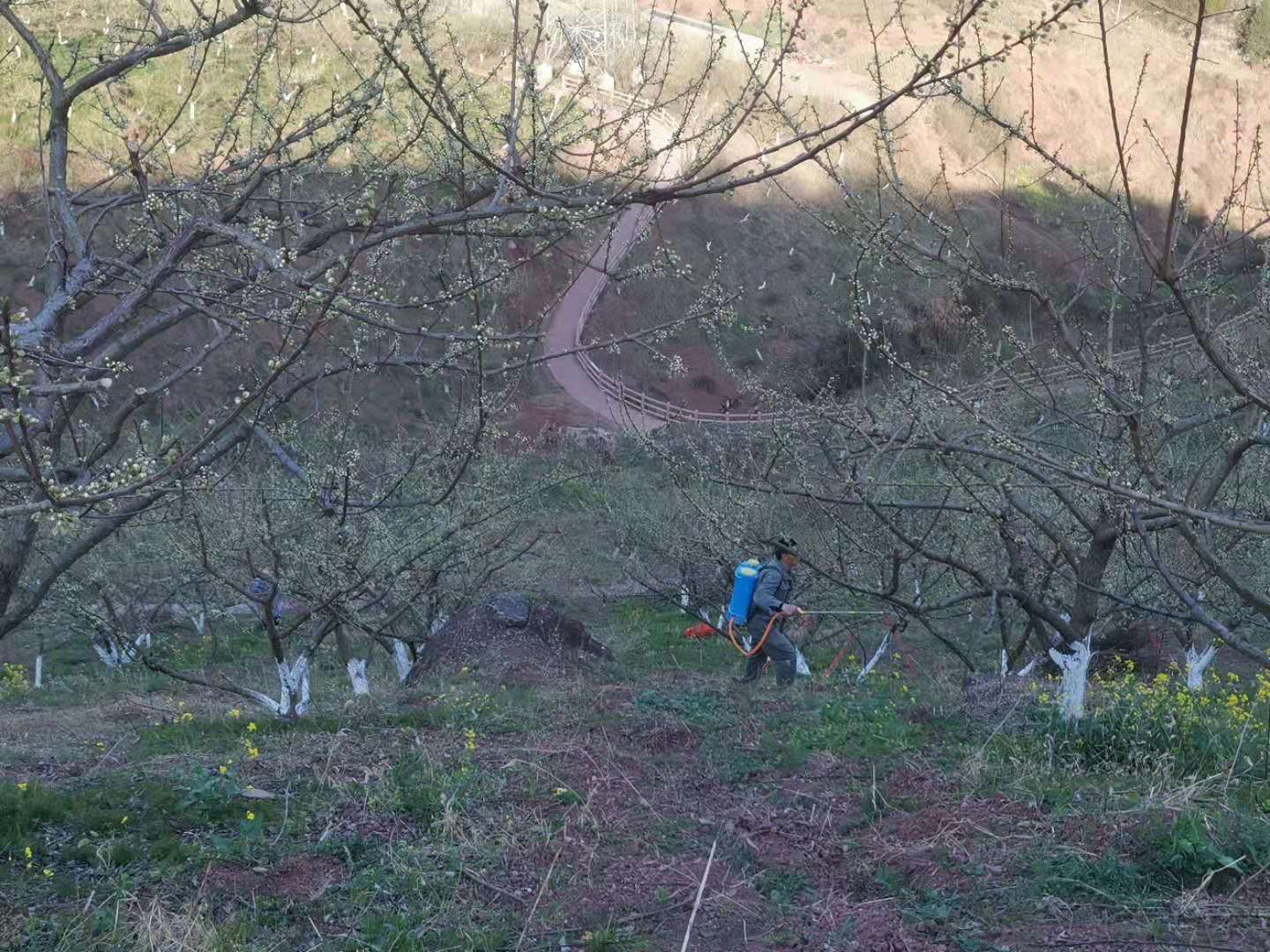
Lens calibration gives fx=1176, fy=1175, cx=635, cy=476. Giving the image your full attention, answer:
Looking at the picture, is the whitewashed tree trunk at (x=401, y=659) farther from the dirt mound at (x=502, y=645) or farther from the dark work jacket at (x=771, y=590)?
the dark work jacket at (x=771, y=590)

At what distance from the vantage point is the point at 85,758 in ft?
20.8

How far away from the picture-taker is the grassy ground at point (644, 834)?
411cm

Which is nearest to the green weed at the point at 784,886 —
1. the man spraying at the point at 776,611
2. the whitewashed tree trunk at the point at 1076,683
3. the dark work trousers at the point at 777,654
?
the whitewashed tree trunk at the point at 1076,683

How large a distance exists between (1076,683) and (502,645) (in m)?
7.92

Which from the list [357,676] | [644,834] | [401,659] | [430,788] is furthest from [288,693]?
[401,659]

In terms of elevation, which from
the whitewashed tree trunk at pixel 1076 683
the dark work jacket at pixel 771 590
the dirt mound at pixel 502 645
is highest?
the whitewashed tree trunk at pixel 1076 683

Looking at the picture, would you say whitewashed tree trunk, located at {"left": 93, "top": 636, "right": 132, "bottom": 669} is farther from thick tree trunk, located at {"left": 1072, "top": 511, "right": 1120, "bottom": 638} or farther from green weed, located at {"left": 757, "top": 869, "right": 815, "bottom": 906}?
green weed, located at {"left": 757, "top": 869, "right": 815, "bottom": 906}

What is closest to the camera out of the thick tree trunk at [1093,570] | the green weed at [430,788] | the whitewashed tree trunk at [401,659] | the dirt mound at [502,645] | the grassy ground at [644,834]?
the grassy ground at [644,834]

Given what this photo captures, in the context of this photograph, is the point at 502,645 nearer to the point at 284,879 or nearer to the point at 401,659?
the point at 401,659

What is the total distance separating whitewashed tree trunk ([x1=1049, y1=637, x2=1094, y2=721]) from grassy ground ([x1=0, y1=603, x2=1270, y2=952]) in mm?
122

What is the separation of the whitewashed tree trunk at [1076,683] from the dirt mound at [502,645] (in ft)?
22.3

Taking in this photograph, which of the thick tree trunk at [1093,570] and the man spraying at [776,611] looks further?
the man spraying at [776,611]

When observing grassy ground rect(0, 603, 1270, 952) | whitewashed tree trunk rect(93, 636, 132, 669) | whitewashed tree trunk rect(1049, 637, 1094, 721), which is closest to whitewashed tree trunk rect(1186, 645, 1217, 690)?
grassy ground rect(0, 603, 1270, 952)

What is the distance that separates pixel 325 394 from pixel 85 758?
2504cm
